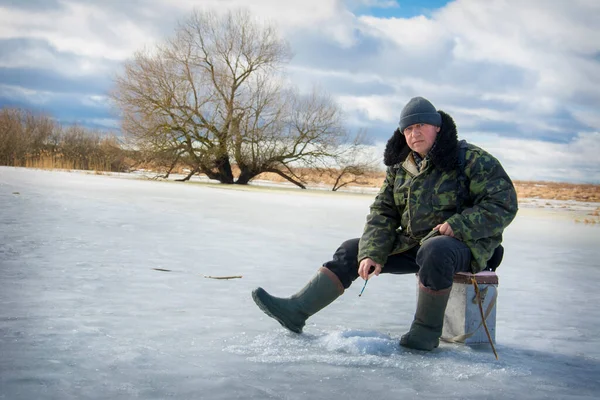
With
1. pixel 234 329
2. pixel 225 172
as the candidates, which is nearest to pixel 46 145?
pixel 225 172

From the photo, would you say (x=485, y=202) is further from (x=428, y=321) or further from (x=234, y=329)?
(x=234, y=329)

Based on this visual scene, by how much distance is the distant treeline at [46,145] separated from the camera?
23.0m

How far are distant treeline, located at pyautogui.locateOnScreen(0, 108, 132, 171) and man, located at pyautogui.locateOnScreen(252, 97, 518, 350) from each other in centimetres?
2034

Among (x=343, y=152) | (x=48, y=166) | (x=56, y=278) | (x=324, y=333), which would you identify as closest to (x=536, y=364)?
(x=324, y=333)

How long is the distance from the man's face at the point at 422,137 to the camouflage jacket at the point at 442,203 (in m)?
0.04

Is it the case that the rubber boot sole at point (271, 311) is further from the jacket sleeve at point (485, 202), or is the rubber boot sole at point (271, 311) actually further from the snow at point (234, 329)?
the jacket sleeve at point (485, 202)

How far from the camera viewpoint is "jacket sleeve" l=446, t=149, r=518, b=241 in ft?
7.93

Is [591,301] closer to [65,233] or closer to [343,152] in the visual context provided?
[65,233]

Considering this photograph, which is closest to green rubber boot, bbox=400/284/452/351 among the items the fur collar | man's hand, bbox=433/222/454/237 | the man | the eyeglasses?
the man

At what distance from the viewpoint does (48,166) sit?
22.3 metres

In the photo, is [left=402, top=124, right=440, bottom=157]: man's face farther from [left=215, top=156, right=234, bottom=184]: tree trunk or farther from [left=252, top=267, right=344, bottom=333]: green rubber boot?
[left=215, top=156, right=234, bottom=184]: tree trunk

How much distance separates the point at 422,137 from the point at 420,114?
9 cm

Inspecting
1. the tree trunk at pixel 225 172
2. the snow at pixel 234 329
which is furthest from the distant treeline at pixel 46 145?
the snow at pixel 234 329

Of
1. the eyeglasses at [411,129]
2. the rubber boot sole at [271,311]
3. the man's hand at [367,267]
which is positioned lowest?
the rubber boot sole at [271,311]
